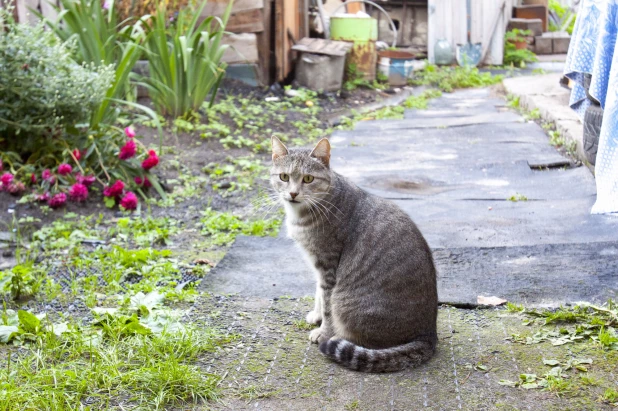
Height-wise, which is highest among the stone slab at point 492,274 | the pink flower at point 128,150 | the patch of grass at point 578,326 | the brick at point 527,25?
the brick at point 527,25

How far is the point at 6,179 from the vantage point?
503cm

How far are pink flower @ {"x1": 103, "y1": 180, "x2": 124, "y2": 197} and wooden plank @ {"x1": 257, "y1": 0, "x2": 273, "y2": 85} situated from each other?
454cm

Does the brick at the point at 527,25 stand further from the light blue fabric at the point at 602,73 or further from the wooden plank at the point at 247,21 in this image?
the light blue fabric at the point at 602,73

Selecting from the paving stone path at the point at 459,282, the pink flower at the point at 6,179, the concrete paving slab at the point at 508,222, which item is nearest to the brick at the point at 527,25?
the paving stone path at the point at 459,282

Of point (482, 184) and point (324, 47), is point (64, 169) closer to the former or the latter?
point (482, 184)

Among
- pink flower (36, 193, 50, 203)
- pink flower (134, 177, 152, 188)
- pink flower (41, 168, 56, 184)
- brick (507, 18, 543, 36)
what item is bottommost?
pink flower (134, 177, 152, 188)

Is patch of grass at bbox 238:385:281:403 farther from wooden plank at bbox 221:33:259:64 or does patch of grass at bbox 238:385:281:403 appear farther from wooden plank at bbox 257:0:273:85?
wooden plank at bbox 257:0:273:85

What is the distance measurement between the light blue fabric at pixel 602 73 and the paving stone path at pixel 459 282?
62 centimetres

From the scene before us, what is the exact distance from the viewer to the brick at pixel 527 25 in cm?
1363

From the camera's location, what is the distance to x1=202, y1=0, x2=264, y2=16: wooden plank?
9.08m

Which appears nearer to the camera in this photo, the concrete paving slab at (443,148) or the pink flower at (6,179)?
the pink flower at (6,179)

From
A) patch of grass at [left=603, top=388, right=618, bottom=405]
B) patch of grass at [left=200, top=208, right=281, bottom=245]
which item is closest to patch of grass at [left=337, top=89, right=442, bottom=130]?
patch of grass at [left=200, top=208, right=281, bottom=245]

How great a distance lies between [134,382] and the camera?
2.68 m

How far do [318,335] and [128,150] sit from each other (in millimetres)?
2899
